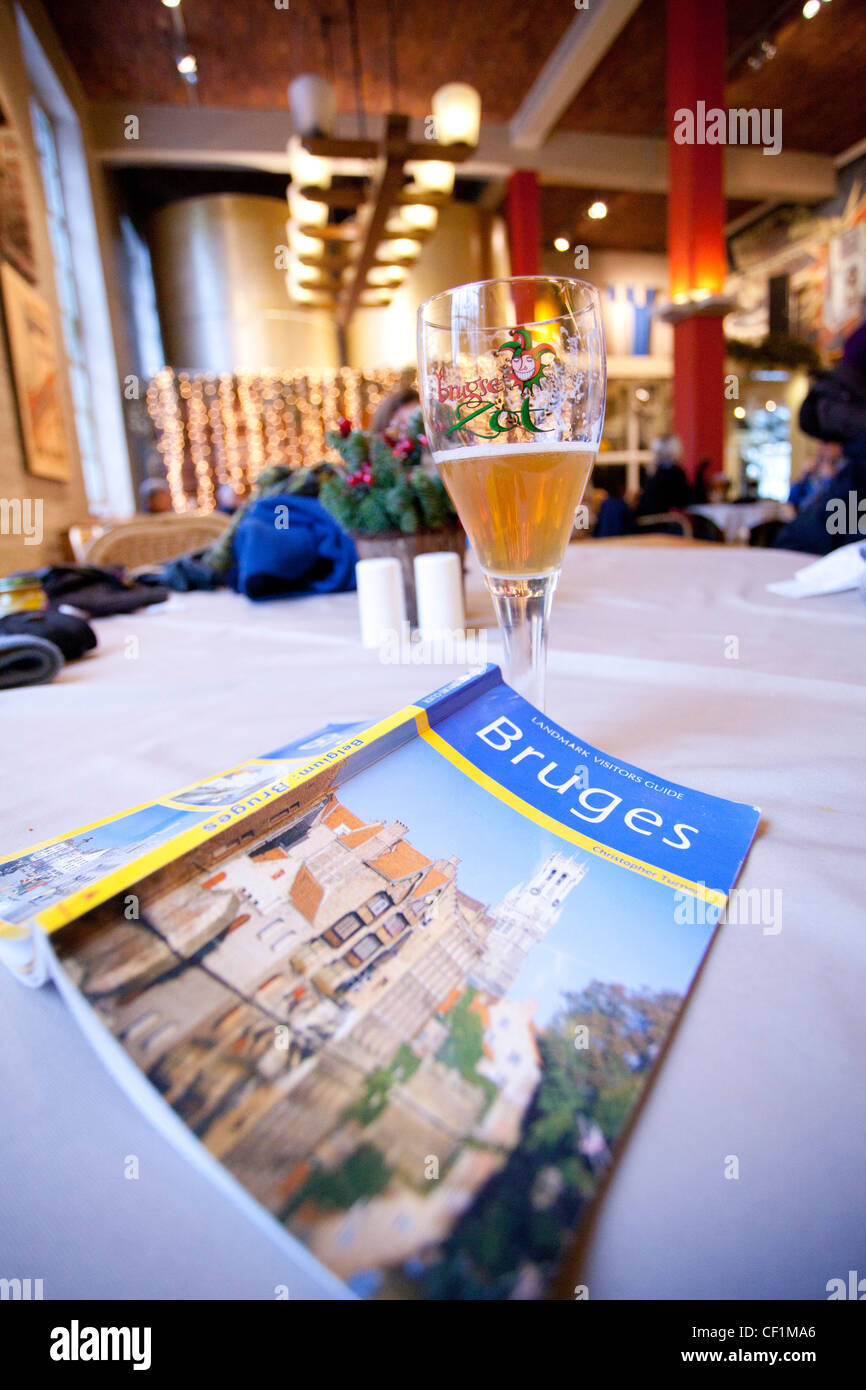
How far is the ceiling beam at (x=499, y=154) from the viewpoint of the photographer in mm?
5121

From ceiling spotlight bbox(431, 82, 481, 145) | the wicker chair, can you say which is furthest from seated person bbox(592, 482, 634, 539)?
the wicker chair

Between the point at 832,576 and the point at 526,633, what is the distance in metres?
0.60

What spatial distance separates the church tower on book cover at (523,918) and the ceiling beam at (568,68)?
5.36 meters

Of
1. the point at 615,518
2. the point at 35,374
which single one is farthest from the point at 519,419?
the point at 35,374

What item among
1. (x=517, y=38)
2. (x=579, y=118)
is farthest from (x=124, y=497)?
(x=579, y=118)

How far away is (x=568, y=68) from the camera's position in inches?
181

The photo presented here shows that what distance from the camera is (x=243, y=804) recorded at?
222 mm

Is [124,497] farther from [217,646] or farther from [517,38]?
[217,646]

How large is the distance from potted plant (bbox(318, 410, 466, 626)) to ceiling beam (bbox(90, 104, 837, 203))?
4.78m

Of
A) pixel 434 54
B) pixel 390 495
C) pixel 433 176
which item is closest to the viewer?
pixel 390 495

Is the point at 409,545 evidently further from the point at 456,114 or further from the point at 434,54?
the point at 434,54

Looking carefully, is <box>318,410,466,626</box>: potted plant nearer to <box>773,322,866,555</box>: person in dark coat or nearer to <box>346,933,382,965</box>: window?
<box>346,933,382,965</box>: window

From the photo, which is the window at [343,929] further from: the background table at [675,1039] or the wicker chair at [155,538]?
the wicker chair at [155,538]

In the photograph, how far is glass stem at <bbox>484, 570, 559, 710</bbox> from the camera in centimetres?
37
